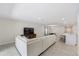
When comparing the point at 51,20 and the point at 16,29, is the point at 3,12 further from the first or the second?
the point at 51,20

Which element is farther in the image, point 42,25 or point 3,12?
point 42,25

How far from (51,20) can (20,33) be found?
1408 millimetres

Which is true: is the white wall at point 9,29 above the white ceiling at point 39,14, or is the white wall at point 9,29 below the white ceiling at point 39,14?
below

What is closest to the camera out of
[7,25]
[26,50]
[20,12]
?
[26,50]

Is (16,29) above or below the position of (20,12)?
below

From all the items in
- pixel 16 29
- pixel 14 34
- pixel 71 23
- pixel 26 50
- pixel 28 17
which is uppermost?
pixel 28 17

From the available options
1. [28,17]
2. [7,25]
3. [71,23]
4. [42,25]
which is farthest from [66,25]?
[7,25]

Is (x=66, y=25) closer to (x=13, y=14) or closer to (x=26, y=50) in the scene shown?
(x=26, y=50)

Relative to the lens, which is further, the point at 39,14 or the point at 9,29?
the point at 39,14

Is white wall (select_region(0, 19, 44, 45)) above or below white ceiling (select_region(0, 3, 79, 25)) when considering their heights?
below

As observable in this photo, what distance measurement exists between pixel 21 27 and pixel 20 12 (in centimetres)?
56

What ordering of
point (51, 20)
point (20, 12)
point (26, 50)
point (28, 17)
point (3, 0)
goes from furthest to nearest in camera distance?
1. point (51, 20)
2. point (28, 17)
3. point (20, 12)
4. point (26, 50)
5. point (3, 0)

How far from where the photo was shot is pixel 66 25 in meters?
3.00

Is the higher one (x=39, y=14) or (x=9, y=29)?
(x=39, y=14)
